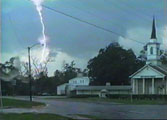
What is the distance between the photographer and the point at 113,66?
125 m

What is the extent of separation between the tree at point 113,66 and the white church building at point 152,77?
16.5 m

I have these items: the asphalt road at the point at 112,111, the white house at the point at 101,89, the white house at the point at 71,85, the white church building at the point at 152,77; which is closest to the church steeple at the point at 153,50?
the white church building at the point at 152,77

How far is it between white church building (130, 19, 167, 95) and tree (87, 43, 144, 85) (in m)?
16.5

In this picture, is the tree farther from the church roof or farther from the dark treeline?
the church roof

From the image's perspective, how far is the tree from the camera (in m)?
127

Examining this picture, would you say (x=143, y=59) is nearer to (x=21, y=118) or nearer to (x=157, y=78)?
(x=157, y=78)

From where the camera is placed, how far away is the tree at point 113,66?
416ft

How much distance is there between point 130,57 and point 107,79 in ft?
32.8

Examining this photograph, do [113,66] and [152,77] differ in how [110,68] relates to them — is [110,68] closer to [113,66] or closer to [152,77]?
[113,66]

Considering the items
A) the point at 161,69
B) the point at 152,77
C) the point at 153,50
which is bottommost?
the point at 152,77

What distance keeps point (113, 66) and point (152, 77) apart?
920 inches

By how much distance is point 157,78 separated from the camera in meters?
104

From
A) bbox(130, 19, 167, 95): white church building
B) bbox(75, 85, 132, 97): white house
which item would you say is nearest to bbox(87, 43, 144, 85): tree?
bbox(75, 85, 132, 97): white house

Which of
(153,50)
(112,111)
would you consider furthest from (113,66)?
(112,111)
